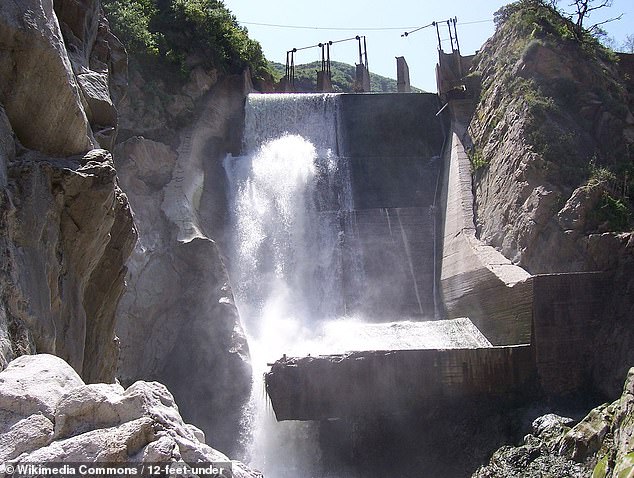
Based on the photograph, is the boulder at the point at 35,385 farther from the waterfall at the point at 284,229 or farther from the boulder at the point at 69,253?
the waterfall at the point at 284,229

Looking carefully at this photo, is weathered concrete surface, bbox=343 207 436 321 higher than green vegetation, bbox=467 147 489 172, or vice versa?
green vegetation, bbox=467 147 489 172

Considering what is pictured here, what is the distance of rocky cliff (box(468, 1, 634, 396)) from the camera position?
16.4 meters

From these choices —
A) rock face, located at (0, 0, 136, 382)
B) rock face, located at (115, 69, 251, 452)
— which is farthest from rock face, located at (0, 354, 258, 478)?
rock face, located at (115, 69, 251, 452)

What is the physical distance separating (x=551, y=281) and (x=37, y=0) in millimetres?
12640

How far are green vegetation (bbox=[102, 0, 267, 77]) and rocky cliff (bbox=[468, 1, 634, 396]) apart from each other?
1167cm

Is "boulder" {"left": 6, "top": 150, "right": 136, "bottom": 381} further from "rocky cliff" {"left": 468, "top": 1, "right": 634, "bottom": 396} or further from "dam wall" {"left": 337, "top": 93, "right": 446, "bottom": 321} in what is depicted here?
"dam wall" {"left": 337, "top": 93, "right": 446, "bottom": 321}

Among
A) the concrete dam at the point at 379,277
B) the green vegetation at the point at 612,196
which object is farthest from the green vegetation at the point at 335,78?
the green vegetation at the point at 612,196

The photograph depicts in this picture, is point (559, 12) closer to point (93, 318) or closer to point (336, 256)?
point (336, 256)

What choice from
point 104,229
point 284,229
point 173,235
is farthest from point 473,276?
point 104,229

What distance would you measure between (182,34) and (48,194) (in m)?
23.3

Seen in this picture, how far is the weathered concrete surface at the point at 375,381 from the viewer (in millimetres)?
15297

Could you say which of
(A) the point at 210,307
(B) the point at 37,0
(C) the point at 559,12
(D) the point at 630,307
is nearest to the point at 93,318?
(B) the point at 37,0

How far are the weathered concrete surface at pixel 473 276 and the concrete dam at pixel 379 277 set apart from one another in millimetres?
→ 63

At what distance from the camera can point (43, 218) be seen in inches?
314
